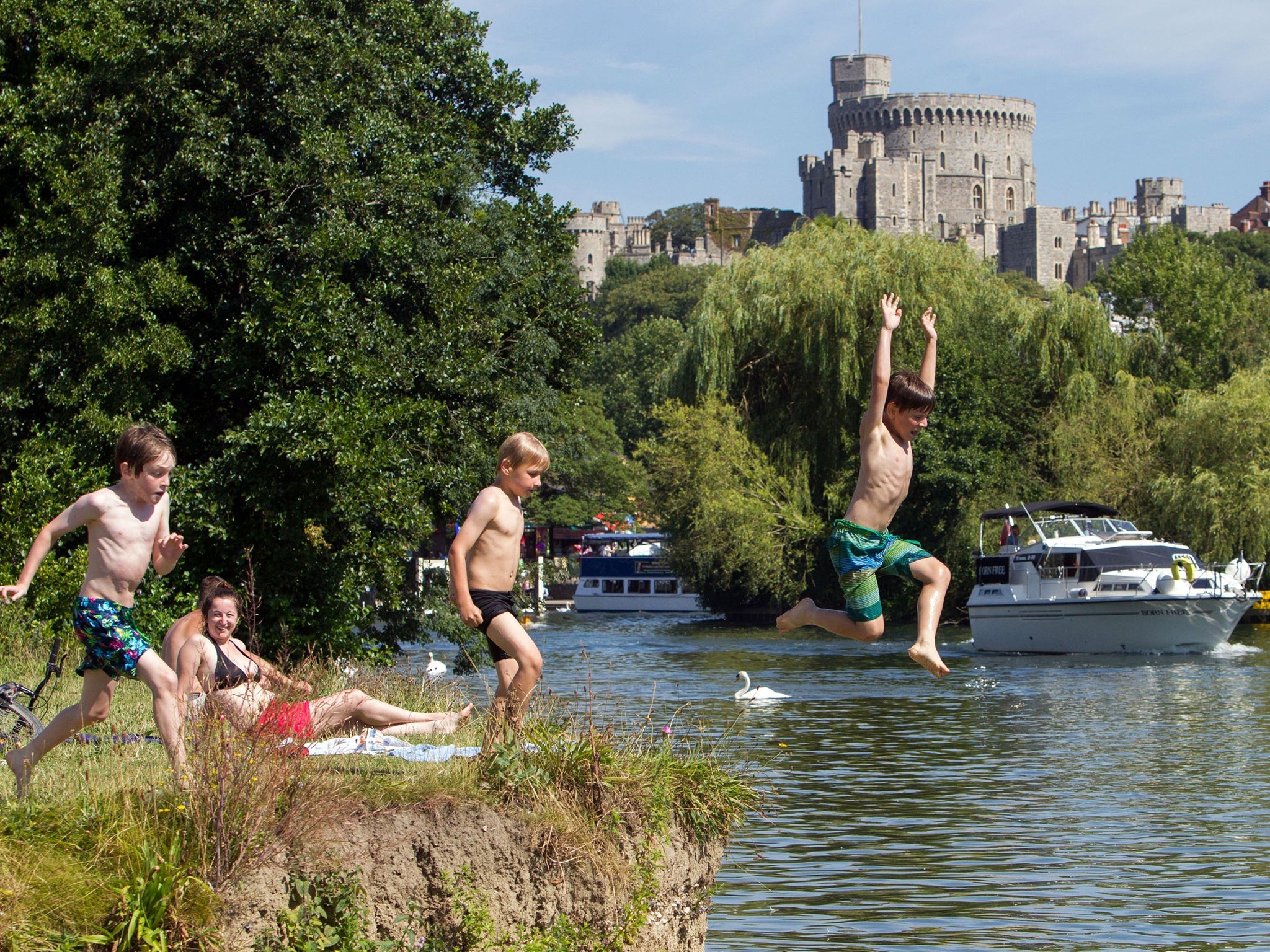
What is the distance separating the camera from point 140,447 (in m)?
7.73

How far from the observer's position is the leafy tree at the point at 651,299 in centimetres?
12888

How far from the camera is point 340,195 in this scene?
18.2m

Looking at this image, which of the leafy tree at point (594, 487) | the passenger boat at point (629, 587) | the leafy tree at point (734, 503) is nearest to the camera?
the leafy tree at point (734, 503)

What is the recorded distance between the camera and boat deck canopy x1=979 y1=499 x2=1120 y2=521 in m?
39.5

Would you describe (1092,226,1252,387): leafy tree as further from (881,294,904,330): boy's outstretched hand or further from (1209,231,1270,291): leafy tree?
(1209,231,1270,291): leafy tree

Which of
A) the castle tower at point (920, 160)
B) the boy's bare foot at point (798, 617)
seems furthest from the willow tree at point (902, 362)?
the castle tower at point (920, 160)

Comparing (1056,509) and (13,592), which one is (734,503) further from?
(13,592)

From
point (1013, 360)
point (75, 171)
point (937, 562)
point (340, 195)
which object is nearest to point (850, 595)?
point (937, 562)

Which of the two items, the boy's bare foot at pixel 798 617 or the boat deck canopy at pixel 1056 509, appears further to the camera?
the boat deck canopy at pixel 1056 509

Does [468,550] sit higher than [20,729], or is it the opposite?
[468,550]

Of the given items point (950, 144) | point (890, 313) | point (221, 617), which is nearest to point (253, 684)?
point (221, 617)

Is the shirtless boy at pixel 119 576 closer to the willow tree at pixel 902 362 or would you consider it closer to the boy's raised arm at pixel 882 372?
A: the boy's raised arm at pixel 882 372

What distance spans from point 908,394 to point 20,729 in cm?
564

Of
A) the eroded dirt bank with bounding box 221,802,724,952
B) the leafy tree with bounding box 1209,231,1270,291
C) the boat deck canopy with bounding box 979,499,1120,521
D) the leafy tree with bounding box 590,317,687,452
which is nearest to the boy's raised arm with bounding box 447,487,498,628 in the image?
the eroded dirt bank with bounding box 221,802,724,952
